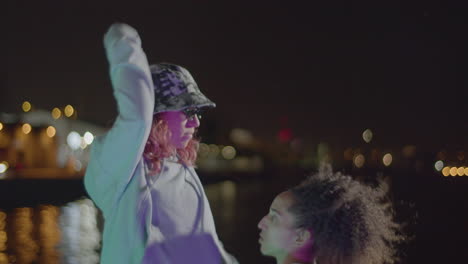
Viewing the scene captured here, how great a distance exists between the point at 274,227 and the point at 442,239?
11.2m

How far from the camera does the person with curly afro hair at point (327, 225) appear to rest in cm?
216

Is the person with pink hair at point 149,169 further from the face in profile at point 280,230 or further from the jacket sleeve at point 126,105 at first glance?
the face in profile at point 280,230

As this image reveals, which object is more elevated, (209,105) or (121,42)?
(121,42)

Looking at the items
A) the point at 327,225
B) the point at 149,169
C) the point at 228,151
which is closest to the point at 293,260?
the point at 327,225

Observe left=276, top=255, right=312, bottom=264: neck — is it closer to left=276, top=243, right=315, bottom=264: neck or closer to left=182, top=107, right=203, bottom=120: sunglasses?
left=276, top=243, right=315, bottom=264: neck

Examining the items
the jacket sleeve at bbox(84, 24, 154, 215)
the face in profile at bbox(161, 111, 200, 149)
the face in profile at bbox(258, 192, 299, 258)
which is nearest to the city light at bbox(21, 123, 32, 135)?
the face in profile at bbox(161, 111, 200, 149)

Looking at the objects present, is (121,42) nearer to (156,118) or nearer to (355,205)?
(156,118)

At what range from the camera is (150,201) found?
2.40 meters

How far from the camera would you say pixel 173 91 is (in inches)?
102

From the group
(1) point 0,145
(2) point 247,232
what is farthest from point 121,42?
(1) point 0,145

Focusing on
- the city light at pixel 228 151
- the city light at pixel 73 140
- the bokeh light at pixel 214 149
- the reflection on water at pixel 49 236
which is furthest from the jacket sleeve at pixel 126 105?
the city light at pixel 228 151

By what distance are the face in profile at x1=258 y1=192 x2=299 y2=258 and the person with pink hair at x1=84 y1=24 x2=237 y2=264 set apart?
33 centimetres

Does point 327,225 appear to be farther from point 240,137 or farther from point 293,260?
point 240,137

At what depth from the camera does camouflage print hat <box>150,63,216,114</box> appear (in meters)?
2.57
